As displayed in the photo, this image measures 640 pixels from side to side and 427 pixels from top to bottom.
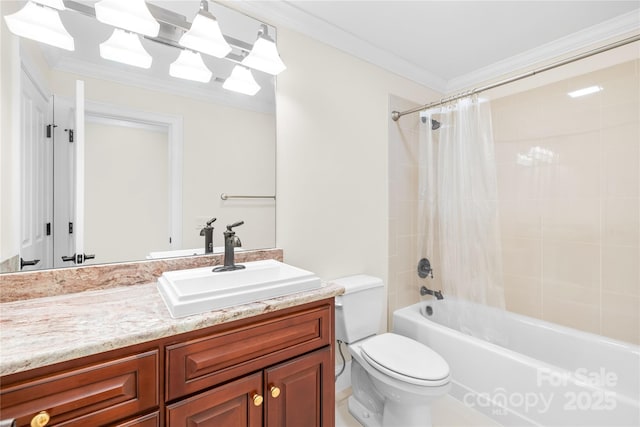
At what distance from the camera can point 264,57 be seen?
4.86ft

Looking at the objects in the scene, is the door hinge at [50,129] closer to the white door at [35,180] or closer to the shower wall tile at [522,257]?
the white door at [35,180]

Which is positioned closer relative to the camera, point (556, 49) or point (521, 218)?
point (556, 49)

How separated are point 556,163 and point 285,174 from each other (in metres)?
1.88

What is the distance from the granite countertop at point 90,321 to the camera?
0.66 m

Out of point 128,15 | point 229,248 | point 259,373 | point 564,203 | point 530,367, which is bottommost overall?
point 530,367

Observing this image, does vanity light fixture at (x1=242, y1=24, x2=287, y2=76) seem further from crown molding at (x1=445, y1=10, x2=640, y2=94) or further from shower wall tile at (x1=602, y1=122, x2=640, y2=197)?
shower wall tile at (x1=602, y1=122, x2=640, y2=197)

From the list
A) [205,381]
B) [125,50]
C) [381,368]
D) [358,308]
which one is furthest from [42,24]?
[381,368]

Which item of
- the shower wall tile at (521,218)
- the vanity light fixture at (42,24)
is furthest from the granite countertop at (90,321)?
the shower wall tile at (521,218)

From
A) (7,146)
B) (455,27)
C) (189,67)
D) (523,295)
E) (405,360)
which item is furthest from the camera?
(523,295)

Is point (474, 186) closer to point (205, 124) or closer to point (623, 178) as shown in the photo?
point (623, 178)

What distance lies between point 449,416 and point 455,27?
2387mm

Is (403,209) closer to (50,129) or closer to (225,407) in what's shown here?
(225,407)

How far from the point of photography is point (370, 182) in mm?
2066

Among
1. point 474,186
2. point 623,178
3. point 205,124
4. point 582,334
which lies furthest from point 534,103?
point 205,124
